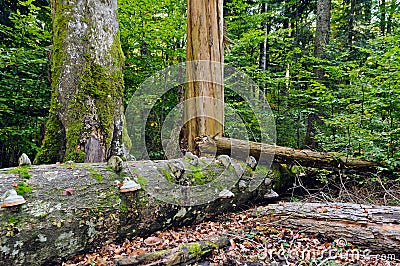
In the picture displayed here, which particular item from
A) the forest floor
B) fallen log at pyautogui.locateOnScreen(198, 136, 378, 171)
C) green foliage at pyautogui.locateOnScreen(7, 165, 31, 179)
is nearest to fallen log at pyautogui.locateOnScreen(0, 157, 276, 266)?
green foliage at pyautogui.locateOnScreen(7, 165, 31, 179)

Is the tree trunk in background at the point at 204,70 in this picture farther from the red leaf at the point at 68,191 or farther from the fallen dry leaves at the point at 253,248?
the red leaf at the point at 68,191

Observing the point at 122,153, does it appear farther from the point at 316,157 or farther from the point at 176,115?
the point at 176,115

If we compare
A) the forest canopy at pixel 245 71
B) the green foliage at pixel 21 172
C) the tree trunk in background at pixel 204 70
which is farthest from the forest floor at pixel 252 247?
the forest canopy at pixel 245 71

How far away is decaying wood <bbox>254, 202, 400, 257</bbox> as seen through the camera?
2.64 meters

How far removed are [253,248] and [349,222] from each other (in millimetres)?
1137

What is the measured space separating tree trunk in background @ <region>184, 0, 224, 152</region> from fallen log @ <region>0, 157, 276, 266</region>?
69.8 inches

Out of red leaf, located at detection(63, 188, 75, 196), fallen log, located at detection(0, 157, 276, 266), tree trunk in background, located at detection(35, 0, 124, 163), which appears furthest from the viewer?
tree trunk in background, located at detection(35, 0, 124, 163)

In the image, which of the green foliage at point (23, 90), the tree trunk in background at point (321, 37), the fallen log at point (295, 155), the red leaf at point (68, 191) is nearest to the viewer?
the red leaf at point (68, 191)

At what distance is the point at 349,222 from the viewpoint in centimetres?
290

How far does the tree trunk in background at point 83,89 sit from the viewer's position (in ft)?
11.2

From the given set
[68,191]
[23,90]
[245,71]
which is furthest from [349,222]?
[23,90]

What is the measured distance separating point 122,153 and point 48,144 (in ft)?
3.12

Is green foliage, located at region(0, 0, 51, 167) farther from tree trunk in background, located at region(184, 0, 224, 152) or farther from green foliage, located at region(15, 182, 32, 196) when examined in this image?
green foliage, located at region(15, 182, 32, 196)

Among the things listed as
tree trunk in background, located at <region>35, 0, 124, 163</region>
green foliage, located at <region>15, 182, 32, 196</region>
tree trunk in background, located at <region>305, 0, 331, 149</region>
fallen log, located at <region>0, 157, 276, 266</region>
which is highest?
tree trunk in background, located at <region>305, 0, 331, 149</region>
